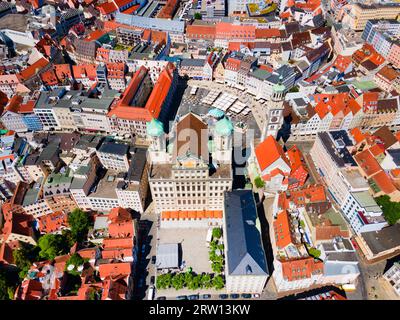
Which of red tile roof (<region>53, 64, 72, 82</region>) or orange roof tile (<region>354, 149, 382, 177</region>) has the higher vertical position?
red tile roof (<region>53, 64, 72, 82</region>)

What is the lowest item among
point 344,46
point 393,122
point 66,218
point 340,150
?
point 66,218

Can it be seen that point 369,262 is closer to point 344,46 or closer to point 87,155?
point 87,155

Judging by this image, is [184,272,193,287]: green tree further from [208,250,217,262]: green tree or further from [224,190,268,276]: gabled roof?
[224,190,268,276]: gabled roof

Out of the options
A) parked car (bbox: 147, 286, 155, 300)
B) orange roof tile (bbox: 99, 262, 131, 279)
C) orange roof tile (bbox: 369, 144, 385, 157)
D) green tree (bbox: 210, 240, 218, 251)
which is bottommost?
parked car (bbox: 147, 286, 155, 300)

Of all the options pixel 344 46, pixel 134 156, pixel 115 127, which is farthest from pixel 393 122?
pixel 115 127

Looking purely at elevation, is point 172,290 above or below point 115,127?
below

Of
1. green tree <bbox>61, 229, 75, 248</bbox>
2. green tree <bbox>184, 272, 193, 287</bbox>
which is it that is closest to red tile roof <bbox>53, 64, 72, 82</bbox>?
green tree <bbox>61, 229, 75, 248</bbox>

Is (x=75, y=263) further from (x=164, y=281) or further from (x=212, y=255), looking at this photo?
(x=212, y=255)

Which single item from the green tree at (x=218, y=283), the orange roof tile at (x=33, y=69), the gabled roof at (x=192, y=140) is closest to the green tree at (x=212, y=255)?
the green tree at (x=218, y=283)
